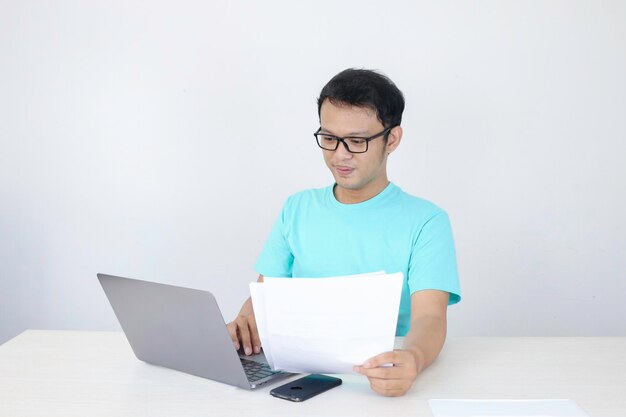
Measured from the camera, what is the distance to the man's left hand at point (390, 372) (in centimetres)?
143

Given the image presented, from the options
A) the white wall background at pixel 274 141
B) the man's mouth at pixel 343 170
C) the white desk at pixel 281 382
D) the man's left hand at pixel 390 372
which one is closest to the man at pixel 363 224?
the man's mouth at pixel 343 170

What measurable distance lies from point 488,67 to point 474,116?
0.20m

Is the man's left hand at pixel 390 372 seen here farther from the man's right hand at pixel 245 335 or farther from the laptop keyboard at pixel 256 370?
the man's right hand at pixel 245 335

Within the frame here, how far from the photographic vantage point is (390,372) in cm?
143

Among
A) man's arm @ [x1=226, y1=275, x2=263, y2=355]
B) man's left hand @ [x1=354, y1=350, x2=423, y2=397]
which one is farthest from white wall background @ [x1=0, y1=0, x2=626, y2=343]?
man's left hand @ [x1=354, y1=350, x2=423, y2=397]

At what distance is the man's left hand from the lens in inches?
56.2

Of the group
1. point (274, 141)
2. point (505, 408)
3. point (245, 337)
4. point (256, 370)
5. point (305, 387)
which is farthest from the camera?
point (274, 141)

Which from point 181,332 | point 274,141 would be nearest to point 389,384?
point 181,332

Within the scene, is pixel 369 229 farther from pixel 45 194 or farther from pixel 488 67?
pixel 45 194

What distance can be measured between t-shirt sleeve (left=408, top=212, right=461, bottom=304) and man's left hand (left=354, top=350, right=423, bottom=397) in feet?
1.38

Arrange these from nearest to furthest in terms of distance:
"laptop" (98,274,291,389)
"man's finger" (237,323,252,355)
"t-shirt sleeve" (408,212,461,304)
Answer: "laptop" (98,274,291,389)
"man's finger" (237,323,252,355)
"t-shirt sleeve" (408,212,461,304)

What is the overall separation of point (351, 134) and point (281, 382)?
67cm

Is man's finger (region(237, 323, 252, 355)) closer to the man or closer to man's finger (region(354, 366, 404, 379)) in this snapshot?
the man

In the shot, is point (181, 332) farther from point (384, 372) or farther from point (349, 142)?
point (349, 142)
